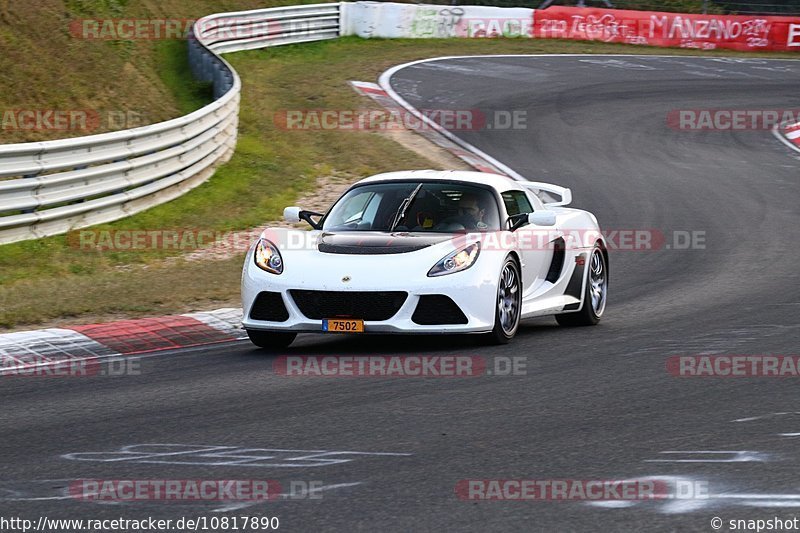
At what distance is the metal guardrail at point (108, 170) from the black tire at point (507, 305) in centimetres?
608

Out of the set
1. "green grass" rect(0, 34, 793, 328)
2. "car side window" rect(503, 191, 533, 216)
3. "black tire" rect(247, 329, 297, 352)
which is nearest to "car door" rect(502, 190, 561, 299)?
"car side window" rect(503, 191, 533, 216)

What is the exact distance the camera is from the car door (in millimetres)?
9758

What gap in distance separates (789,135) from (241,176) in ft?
38.5

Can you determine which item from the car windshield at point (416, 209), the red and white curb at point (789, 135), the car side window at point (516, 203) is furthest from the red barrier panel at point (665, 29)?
the car windshield at point (416, 209)

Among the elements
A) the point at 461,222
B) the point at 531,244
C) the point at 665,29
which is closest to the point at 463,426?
the point at 461,222

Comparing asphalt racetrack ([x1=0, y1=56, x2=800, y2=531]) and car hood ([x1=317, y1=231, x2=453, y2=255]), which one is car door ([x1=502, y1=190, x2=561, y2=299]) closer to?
asphalt racetrack ([x1=0, y1=56, x2=800, y2=531])

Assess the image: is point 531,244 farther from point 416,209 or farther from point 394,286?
point 394,286

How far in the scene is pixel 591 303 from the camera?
10.7 metres

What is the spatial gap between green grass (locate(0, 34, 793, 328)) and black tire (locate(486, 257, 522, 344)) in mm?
2993

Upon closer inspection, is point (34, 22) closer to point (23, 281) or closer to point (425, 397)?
point (23, 281)

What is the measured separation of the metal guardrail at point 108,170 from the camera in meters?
13.4

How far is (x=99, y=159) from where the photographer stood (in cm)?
1471

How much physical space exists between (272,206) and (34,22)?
7952 mm

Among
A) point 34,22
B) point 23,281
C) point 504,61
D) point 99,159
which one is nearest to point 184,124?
point 99,159
